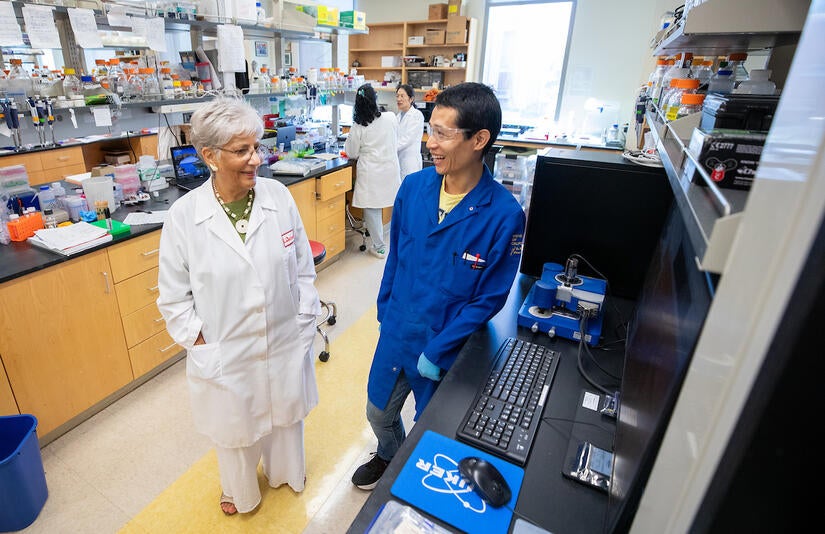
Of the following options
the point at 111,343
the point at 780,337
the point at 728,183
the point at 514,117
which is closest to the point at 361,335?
the point at 111,343

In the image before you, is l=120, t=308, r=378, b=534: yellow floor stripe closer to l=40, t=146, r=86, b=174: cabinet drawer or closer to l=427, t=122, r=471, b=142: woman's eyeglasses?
l=427, t=122, r=471, b=142: woman's eyeglasses

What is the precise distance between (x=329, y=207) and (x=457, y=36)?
447 cm

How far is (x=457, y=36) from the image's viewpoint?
681 cm

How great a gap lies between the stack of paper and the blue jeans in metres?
1.50

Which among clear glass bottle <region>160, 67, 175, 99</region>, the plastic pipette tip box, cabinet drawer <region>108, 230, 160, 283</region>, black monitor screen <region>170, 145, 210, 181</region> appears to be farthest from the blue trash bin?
clear glass bottle <region>160, 67, 175, 99</region>

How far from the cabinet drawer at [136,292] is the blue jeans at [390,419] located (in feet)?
4.77

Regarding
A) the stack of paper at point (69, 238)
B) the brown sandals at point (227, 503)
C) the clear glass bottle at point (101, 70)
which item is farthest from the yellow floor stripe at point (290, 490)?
the clear glass bottle at point (101, 70)

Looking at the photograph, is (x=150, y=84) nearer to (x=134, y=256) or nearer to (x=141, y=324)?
(x=134, y=256)

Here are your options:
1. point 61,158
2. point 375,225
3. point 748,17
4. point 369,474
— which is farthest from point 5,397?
point 61,158

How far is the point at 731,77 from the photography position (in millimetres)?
1308

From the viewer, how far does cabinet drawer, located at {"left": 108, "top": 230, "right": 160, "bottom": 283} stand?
2148 mm

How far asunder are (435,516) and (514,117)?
7391 millimetres

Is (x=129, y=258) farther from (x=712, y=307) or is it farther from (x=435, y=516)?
(x=712, y=307)

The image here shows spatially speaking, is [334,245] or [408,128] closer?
[334,245]
